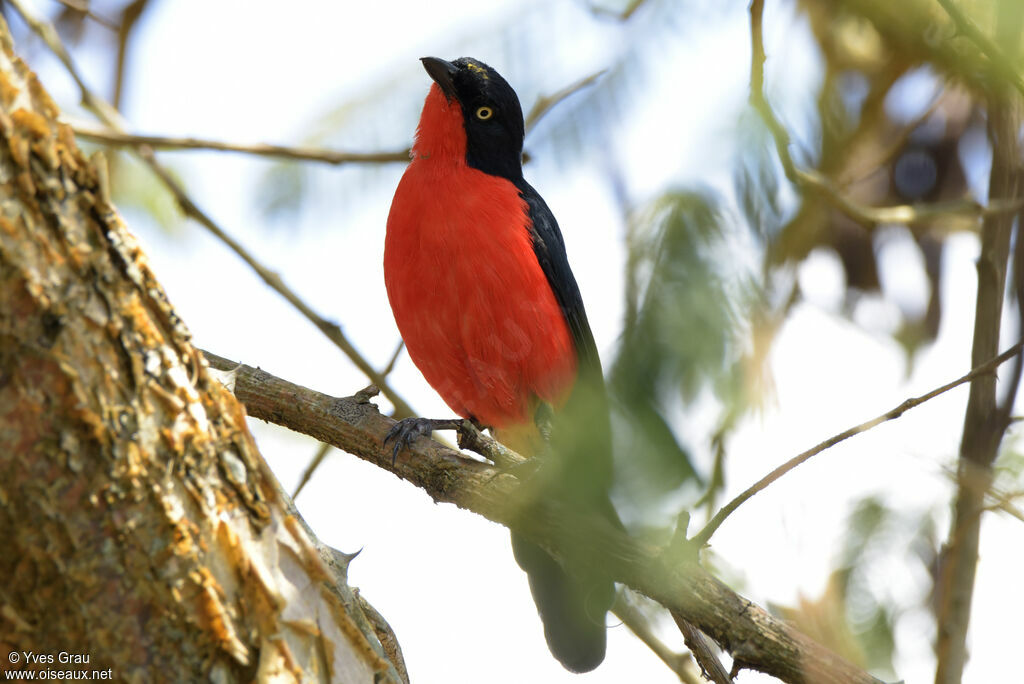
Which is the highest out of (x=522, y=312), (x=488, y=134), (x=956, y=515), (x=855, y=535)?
(x=488, y=134)

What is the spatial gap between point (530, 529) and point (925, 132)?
2.97 meters

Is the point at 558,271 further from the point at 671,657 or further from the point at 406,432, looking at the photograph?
the point at 671,657

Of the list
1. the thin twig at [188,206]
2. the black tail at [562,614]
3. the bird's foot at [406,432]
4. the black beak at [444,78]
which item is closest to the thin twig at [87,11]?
the thin twig at [188,206]

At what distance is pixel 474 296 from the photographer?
447cm

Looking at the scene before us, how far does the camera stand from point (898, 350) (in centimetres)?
314

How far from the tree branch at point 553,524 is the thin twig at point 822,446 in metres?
0.17

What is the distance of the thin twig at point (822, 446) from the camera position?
2174 millimetres

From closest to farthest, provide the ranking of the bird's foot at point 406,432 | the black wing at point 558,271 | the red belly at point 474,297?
1. the bird's foot at point 406,432
2. the red belly at point 474,297
3. the black wing at point 558,271

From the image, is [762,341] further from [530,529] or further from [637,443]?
[530,529]

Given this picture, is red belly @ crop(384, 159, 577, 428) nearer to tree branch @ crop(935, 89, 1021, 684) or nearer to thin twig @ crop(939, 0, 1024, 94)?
tree branch @ crop(935, 89, 1021, 684)

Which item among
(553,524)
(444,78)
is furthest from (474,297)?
(553,524)

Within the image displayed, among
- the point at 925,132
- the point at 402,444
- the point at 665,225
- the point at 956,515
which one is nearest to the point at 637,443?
the point at 665,225

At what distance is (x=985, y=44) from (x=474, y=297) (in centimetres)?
331

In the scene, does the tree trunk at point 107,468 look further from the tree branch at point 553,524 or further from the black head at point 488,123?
the black head at point 488,123
